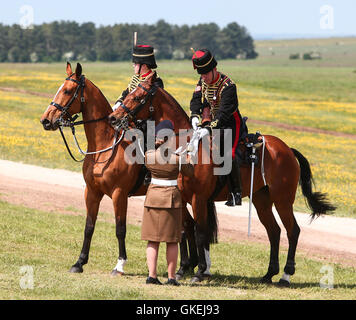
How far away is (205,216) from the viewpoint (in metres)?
10.6

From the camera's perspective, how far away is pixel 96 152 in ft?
34.9

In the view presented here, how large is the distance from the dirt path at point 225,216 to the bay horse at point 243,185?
6.95ft

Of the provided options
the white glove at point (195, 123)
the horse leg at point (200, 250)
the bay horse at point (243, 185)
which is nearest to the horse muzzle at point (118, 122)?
the bay horse at point (243, 185)

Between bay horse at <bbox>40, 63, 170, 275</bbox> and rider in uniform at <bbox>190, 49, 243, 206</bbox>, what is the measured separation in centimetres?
133

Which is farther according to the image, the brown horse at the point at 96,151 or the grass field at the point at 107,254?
the brown horse at the point at 96,151

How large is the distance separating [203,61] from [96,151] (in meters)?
2.19

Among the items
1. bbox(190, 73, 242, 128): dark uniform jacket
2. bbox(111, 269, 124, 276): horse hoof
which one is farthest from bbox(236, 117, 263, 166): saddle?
bbox(111, 269, 124, 276): horse hoof

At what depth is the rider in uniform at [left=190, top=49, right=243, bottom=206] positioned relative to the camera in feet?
34.9

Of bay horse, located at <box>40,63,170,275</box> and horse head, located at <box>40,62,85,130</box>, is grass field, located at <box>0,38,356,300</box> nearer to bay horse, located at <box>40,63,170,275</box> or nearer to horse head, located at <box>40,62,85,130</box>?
bay horse, located at <box>40,63,170,275</box>

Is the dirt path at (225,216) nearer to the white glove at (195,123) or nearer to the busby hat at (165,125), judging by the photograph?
the white glove at (195,123)

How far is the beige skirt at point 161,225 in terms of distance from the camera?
953 centimetres

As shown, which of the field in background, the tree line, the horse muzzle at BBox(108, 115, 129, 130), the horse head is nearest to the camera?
the horse muzzle at BBox(108, 115, 129, 130)
